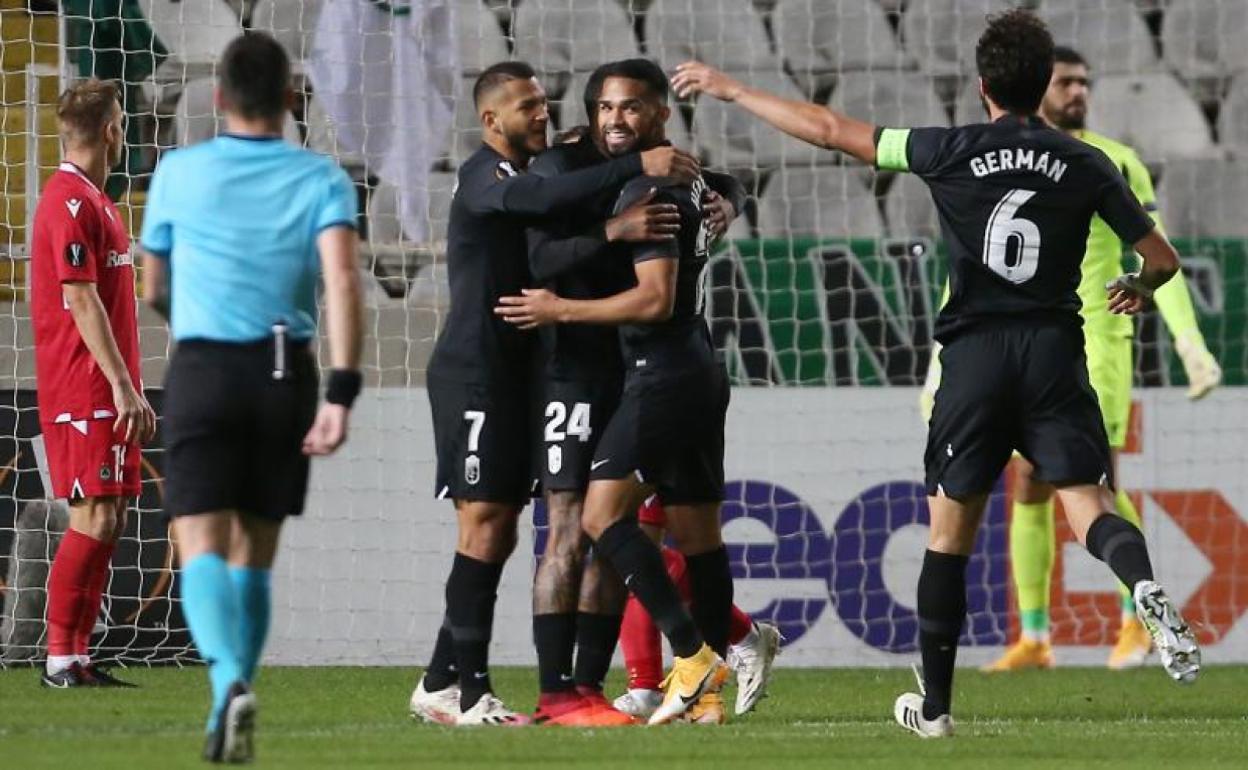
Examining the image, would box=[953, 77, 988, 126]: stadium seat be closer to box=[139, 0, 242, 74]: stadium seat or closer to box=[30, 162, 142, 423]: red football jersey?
box=[139, 0, 242, 74]: stadium seat

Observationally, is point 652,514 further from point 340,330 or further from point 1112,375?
point 1112,375

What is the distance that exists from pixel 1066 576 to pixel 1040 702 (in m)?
2.23

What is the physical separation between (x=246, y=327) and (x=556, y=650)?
5.94ft

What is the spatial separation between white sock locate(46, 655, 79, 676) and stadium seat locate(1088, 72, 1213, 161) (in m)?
6.08

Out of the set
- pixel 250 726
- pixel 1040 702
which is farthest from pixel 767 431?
pixel 250 726

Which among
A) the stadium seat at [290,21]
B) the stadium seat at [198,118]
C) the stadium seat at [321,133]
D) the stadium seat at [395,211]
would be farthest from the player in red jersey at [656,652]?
the stadium seat at [290,21]

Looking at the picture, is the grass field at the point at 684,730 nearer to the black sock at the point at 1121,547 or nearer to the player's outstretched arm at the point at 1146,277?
the black sock at the point at 1121,547

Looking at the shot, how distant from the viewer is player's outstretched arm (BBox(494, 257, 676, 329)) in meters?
6.65

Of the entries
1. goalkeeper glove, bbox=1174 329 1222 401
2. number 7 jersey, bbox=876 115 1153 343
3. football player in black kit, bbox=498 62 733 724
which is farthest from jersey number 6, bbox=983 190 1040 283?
goalkeeper glove, bbox=1174 329 1222 401

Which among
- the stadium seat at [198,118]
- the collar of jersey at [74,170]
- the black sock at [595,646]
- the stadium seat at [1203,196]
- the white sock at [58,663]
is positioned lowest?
the white sock at [58,663]

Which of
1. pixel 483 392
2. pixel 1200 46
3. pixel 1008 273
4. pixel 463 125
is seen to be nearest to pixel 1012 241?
pixel 1008 273

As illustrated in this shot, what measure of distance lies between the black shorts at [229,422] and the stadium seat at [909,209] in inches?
257

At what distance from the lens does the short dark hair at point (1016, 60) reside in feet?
20.9

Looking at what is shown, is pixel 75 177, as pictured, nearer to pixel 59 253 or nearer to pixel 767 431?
pixel 59 253
